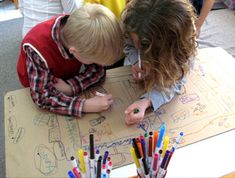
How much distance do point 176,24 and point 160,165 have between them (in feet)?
1.12

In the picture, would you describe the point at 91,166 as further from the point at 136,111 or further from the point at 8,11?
the point at 8,11

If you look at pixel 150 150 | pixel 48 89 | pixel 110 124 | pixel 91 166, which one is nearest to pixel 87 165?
pixel 91 166

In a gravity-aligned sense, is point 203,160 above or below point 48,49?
below

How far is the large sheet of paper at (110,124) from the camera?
25.3 inches

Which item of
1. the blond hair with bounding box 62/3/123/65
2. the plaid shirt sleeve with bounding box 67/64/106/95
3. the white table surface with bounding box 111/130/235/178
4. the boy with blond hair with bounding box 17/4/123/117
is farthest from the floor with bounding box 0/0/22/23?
the white table surface with bounding box 111/130/235/178

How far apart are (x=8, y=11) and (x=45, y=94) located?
6.69ft

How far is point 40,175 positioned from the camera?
0.61 meters

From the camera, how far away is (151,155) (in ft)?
1.70

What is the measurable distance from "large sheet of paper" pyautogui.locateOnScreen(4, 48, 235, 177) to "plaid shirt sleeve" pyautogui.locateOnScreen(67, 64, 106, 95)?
3 cm

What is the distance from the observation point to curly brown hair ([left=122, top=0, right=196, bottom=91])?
0.66 metres

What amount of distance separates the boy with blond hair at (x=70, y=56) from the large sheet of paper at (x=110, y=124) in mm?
39

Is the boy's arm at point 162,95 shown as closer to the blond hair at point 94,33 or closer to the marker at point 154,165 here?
the blond hair at point 94,33

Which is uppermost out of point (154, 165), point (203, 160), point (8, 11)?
point (154, 165)

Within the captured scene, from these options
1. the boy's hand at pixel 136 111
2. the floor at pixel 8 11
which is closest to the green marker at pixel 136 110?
the boy's hand at pixel 136 111
